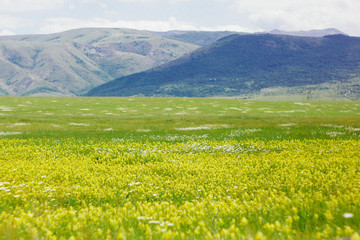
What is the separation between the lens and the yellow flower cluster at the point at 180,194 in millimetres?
5672

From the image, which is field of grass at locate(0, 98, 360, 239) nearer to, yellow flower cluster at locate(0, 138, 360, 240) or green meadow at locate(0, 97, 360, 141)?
yellow flower cluster at locate(0, 138, 360, 240)

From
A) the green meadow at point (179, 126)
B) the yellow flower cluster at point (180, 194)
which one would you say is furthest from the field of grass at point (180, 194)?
the green meadow at point (179, 126)

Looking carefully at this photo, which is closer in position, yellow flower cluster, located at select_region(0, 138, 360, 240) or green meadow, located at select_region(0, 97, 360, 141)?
yellow flower cluster, located at select_region(0, 138, 360, 240)

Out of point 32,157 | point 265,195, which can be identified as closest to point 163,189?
point 265,195

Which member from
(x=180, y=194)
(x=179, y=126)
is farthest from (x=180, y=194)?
(x=179, y=126)

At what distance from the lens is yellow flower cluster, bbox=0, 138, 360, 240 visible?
567 cm

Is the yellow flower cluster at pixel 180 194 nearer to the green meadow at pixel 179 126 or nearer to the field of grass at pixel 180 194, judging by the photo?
the field of grass at pixel 180 194

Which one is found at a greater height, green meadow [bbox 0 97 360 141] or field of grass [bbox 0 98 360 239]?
field of grass [bbox 0 98 360 239]

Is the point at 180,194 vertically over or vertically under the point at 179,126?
over

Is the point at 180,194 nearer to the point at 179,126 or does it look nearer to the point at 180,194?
the point at 180,194

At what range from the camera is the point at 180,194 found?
9.95 metres

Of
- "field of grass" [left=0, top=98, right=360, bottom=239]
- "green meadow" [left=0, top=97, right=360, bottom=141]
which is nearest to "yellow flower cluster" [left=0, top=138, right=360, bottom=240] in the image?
"field of grass" [left=0, top=98, right=360, bottom=239]

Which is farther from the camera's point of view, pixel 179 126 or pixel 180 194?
pixel 179 126

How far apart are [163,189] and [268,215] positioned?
15.5 ft
